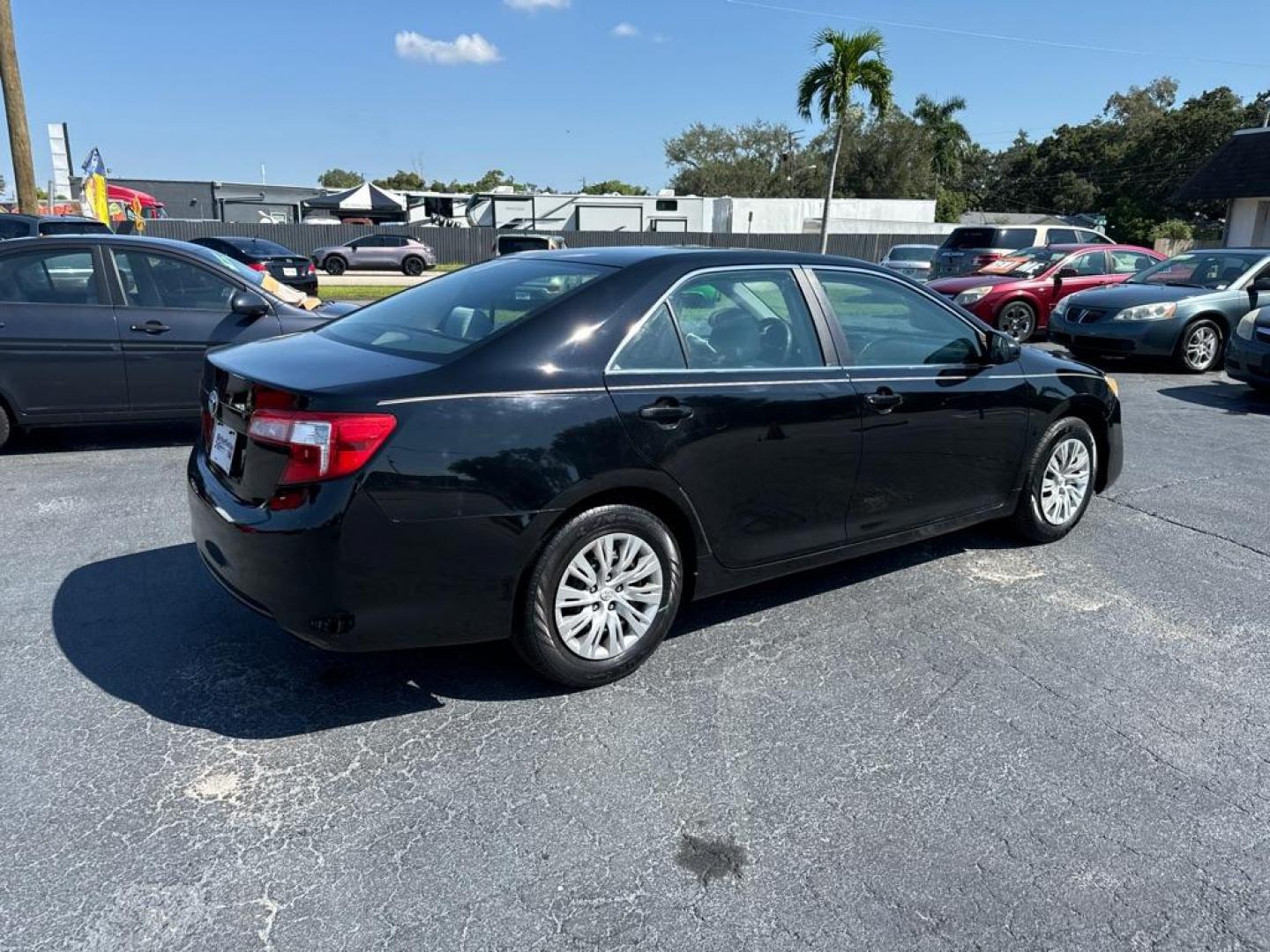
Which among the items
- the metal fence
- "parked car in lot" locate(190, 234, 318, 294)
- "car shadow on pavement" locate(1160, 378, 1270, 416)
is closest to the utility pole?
"parked car in lot" locate(190, 234, 318, 294)

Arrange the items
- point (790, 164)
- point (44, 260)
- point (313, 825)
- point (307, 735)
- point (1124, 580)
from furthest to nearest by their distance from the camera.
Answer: point (790, 164) < point (44, 260) < point (1124, 580) < point (307, 735) < point (313, 825)

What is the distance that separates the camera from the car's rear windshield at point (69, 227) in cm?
1349

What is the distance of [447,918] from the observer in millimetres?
2348

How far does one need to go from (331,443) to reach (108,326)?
462 centimetres

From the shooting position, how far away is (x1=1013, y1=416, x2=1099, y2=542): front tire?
4.95m

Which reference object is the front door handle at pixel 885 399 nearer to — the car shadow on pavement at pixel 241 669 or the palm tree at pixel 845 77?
the car shadow on pavement at pixel 241 669

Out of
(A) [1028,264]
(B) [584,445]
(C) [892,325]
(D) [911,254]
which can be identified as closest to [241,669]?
(B) [584,445]

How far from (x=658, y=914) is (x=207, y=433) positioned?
2.48 m

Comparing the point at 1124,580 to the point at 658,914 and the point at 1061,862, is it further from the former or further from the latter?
the point at 658,914

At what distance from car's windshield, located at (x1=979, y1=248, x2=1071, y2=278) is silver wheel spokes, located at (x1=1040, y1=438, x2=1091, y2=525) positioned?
382 inches

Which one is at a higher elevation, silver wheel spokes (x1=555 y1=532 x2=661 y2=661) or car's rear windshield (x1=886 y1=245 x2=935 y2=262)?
car's rear windshield (x1=886 y1=245 x2=935 y2=262)

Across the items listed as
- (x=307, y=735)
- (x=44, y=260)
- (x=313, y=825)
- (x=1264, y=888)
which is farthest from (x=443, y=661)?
(x=44, y=260)

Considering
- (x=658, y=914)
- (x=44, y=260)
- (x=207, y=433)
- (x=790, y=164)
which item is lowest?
(x=658, y=914)

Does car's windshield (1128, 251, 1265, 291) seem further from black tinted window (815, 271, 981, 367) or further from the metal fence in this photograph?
the metal fence
